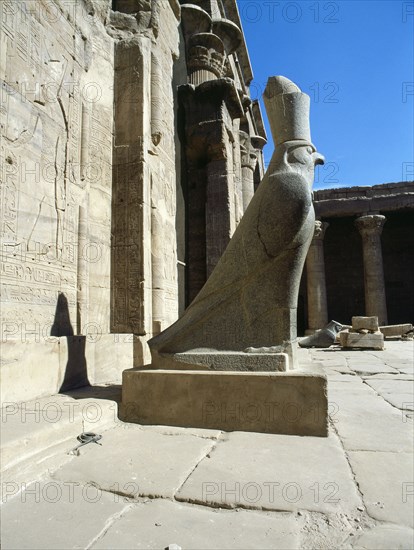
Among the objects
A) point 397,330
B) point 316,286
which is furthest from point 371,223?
point 397,330

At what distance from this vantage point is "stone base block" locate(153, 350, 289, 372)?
2549mm

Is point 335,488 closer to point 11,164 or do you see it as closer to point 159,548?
point 159,548

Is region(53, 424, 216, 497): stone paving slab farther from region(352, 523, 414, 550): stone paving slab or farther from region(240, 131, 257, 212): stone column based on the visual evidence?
region(240, 131, 257, 212): stone column

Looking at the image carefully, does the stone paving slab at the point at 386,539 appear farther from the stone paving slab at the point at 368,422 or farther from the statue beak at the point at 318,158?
the statue beak at the point at 318,158

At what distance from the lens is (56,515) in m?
1.41

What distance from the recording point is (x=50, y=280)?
3.47 metres

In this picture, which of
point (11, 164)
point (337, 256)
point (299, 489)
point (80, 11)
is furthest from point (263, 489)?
point (337, 256)

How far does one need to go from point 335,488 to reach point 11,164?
3226mm

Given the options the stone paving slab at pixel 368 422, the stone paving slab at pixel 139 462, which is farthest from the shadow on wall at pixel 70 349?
the stone paving slab at pixel 368 422

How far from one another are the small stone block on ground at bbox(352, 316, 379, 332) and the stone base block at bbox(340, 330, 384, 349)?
0.20 metres

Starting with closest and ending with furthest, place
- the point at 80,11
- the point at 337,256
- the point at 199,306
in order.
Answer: the point at 199,306 < the point at 80,11 < the point at 337,256

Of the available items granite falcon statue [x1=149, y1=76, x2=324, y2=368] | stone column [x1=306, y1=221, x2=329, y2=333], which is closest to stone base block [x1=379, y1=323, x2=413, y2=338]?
stone column [x1=306, y1=221, x2=329, y2=333]

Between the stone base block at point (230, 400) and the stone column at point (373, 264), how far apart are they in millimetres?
15013

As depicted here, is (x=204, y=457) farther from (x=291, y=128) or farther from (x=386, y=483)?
(x=291, y=128)
